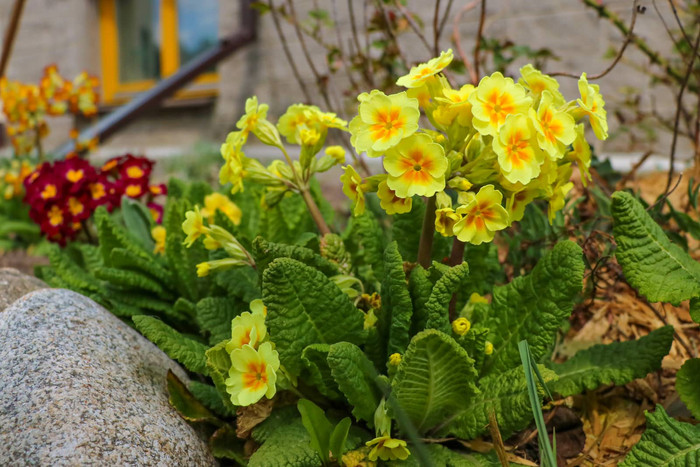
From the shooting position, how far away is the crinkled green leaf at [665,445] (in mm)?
1261

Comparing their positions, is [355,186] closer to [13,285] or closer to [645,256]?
[645,256]

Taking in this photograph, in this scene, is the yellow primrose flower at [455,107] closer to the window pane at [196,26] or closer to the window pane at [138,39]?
the window pane at [196,26]

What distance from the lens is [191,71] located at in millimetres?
6055

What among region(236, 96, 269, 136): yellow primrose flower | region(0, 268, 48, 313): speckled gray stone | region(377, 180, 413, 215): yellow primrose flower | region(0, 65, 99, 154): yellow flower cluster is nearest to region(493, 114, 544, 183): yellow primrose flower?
region(377, 180, 413, 215): yellow primrose flower

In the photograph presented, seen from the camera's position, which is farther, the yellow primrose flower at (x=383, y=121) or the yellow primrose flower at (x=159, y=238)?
the yellow primrose flower at (x=159, y=238)

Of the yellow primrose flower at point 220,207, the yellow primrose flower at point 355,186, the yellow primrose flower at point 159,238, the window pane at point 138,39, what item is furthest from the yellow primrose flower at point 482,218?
the window pane at point 138,39

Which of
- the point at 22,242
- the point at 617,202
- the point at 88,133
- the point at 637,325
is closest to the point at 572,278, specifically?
the point at 617,202

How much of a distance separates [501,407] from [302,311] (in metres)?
0.47

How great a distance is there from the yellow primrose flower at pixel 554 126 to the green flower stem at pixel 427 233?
0.90 ft

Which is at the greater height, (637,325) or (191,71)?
(191,71)

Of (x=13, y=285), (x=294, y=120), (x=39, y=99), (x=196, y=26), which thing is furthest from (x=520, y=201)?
(x=196, y=26)

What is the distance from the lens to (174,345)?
5.03 feet

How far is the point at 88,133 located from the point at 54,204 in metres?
3.02

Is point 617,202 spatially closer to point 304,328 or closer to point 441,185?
point 441,185
